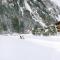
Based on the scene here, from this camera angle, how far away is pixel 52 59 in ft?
5.55

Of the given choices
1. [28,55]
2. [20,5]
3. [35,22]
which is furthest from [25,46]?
[20,5]

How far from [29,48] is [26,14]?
0.30 metres

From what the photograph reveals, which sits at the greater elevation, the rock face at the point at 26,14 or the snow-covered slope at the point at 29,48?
the rock face at the point at 26,14

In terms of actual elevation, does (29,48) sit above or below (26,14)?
below

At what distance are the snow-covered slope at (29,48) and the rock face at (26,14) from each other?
92 mm

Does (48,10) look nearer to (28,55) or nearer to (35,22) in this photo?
(35,22)

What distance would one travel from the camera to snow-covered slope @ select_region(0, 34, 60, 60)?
168 centimetres

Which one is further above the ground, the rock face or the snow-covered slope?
the rock face

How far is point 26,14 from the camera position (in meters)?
1.74

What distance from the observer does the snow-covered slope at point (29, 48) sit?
1.68m

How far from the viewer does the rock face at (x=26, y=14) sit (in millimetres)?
1690

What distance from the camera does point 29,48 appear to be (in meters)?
1.77

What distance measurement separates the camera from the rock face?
1690 millimetres

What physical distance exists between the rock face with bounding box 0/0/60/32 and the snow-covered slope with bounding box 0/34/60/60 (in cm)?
9
